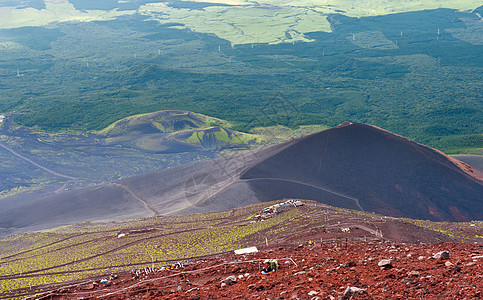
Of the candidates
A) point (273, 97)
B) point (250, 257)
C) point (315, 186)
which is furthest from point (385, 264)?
point (273, 97)

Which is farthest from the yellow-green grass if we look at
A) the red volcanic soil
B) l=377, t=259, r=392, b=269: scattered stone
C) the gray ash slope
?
l=377, t=259, r=392, b=269: scattered stone

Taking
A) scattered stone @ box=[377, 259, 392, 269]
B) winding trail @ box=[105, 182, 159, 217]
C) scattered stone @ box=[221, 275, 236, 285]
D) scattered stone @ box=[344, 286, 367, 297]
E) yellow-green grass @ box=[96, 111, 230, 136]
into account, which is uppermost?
scattered stone @ box=[344, 286, 367, 297]

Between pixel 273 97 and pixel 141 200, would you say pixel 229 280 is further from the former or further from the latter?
pixel 273 97

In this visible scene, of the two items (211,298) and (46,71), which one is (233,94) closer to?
(46,71)

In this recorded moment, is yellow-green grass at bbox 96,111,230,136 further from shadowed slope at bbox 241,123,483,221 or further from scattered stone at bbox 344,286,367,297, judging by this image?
scattered stone at bbox 344,286,367,297

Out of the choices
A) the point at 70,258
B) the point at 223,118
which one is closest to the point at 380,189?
the point at 70,258

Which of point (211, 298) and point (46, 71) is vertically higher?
point (211, 298)
